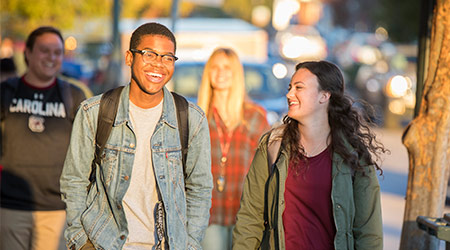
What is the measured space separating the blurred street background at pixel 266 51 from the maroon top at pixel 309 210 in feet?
2.70

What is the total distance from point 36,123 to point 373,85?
66.9 ft

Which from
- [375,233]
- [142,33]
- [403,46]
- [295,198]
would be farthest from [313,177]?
[403,46]

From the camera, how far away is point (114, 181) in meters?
3.80

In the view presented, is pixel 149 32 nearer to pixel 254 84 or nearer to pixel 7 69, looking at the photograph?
pixel 7 69

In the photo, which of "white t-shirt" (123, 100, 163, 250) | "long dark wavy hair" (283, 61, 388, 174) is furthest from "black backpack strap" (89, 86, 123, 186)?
"long dark wavy hair" (283, 61, 388, 174)

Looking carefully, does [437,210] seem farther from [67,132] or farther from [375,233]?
[67,132]

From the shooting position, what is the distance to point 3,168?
568 cm

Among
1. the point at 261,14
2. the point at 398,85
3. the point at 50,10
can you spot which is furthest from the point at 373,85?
the point at 261,14

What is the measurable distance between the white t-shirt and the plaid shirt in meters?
1.82

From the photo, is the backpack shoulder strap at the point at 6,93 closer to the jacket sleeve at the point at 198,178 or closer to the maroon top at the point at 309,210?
the jacket sleeve at the point at 198,178

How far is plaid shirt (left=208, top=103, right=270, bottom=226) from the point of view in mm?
5629

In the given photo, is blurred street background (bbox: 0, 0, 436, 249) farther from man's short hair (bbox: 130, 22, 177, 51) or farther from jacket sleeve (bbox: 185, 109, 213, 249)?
man's short hair (bbox: 130, 22, 177, 51)

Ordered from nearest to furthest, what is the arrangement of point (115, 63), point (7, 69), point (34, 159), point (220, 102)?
1. point (34, 159)
2. point (220, 102)
3. point (7, 69)
4. point (115, 63)

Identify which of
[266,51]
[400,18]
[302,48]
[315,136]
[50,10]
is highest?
[400,18]
